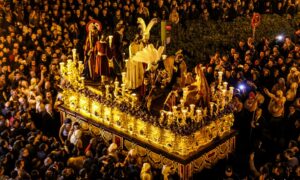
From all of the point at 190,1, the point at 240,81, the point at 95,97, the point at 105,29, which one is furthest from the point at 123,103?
the point at 190,1

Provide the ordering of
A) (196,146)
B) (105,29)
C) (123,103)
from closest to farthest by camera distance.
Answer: (196,146)
(123,103)
(105,29)

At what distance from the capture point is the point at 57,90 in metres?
16.9

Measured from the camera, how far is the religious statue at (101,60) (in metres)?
15.4

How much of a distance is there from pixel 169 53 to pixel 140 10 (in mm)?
3381

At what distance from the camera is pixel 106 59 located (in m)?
15.6

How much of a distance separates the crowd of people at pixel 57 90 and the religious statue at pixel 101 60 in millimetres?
1507

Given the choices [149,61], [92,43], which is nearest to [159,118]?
[149,61]

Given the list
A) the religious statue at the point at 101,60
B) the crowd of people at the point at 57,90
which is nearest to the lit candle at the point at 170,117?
the crowd of people at the point at 57,90

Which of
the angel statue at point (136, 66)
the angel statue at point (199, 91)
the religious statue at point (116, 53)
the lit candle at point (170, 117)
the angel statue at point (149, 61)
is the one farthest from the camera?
the religious statue at point (116, 53)

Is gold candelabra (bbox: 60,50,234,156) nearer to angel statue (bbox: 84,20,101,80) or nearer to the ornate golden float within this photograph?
the ornate golden float

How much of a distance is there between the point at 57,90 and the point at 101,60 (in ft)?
7.15

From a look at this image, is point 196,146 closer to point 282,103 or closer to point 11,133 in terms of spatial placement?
point 282,103

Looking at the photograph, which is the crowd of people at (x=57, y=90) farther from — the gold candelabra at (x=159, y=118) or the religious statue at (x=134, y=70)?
the religious statue at (x=134, y=70)

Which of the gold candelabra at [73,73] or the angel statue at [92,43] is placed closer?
the gold candelabra at [73,73]
